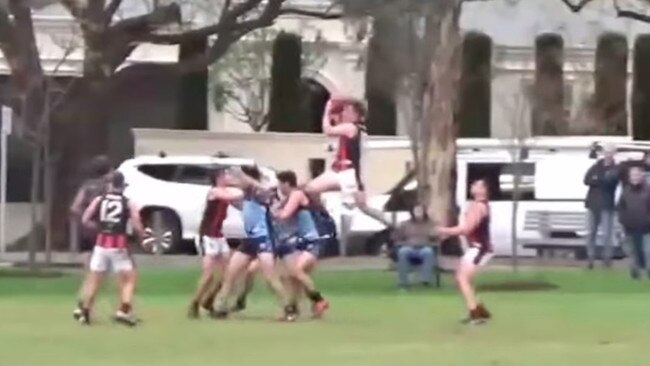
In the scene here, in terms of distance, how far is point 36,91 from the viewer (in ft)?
119

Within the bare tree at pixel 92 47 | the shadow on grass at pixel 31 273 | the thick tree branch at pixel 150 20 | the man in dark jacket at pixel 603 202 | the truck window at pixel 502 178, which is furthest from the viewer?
the truck window at pixel 502 178

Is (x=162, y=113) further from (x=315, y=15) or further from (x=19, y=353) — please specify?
(x=19, y=353)

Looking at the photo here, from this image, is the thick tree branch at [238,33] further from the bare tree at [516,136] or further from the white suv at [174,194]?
the bare tree at [516,136]

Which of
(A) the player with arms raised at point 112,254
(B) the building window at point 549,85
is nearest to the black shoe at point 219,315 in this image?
(A) the player with arms raised at point 112,254

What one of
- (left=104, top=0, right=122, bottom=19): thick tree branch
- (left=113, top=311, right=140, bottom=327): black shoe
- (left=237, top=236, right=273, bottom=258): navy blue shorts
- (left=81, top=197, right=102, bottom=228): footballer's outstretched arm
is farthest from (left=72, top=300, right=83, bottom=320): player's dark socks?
(left=104, top=0, right=122, bottom=19): thick tree branch

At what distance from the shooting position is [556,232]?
1487 inches

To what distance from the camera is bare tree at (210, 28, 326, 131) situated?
54188mm

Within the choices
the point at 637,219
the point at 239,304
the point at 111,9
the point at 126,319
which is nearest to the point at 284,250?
the point at 239,304

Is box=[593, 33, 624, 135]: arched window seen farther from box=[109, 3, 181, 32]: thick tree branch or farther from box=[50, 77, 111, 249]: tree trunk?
box=[109, 3, 181, 32]: thick tree branch

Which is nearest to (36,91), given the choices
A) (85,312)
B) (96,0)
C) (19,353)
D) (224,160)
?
(96,0)

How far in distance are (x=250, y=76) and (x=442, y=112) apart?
22.5 m

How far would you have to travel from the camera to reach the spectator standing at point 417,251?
27953 mm

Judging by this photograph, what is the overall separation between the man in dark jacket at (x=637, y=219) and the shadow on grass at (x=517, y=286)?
2165mm

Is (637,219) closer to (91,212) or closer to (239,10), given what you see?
(239,10)
